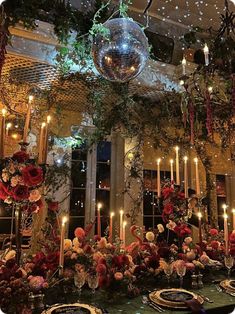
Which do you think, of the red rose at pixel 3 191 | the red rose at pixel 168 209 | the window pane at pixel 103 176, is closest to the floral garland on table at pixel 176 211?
the red rose at pixel 168 209

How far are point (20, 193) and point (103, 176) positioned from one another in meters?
2.26

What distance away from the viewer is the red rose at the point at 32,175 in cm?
150

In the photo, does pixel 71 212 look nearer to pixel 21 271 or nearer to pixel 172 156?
pixel 172 156

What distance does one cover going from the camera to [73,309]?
4.56 ft

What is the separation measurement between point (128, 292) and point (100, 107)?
192 centimetres

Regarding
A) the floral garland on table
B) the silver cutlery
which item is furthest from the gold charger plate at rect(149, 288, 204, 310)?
the floral garland on table

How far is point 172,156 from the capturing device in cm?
393

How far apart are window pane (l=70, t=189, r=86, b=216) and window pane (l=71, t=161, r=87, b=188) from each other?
0.09 metres

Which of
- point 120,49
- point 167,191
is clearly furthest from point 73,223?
point 120,49

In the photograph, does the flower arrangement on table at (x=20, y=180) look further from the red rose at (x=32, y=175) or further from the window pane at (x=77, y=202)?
the window pane at (x=77, y=202)

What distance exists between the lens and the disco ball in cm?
162

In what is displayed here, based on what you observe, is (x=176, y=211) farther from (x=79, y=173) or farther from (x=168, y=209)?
(x=79, y=173)

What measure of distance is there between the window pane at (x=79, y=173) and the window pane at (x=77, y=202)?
0.09m

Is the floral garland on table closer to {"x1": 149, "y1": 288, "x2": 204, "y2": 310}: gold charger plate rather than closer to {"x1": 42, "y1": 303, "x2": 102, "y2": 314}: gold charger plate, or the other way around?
{"x1": 149, "y1": 288, "x2": 204, "y2": 310}: gold charger plate
